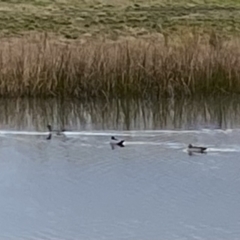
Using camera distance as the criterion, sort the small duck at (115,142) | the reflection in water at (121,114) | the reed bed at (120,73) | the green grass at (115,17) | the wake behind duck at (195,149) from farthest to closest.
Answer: the green grass at (115,17), the reed bed at (120,73), the reflection in water at (121,114), the small duck at (115,142), the wake behind duck at (195,149)

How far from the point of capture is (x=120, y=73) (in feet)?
36.6

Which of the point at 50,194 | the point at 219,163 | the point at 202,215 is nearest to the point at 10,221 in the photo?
the point at 50,194

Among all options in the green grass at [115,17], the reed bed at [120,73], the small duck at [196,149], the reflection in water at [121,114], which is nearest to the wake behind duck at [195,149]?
the small duck at [196,149]

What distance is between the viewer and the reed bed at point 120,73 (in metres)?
11.1

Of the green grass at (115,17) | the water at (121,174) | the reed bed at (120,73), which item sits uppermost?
the green grass at (115,17)

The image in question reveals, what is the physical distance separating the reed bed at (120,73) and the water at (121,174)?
51 cm

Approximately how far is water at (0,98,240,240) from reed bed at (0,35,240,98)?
51 centimetres

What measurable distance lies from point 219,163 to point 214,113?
258 centimetres

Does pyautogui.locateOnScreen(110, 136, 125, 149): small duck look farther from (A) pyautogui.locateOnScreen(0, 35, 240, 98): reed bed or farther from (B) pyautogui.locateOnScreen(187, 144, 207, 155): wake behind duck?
(A) pyautogui.locateOnScreen(0, 35, 240, 98): reed bed

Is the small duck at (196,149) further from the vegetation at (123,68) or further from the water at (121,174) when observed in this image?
the vegetation at (123,68)

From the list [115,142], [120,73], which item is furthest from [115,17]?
[115,142]

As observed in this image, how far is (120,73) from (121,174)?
3.77 meters

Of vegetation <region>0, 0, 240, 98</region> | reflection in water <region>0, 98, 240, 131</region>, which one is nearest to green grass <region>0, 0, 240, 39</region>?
vegetation <region>0, 0, 240, 98</region>

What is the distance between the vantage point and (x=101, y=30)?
17391 millimetres
